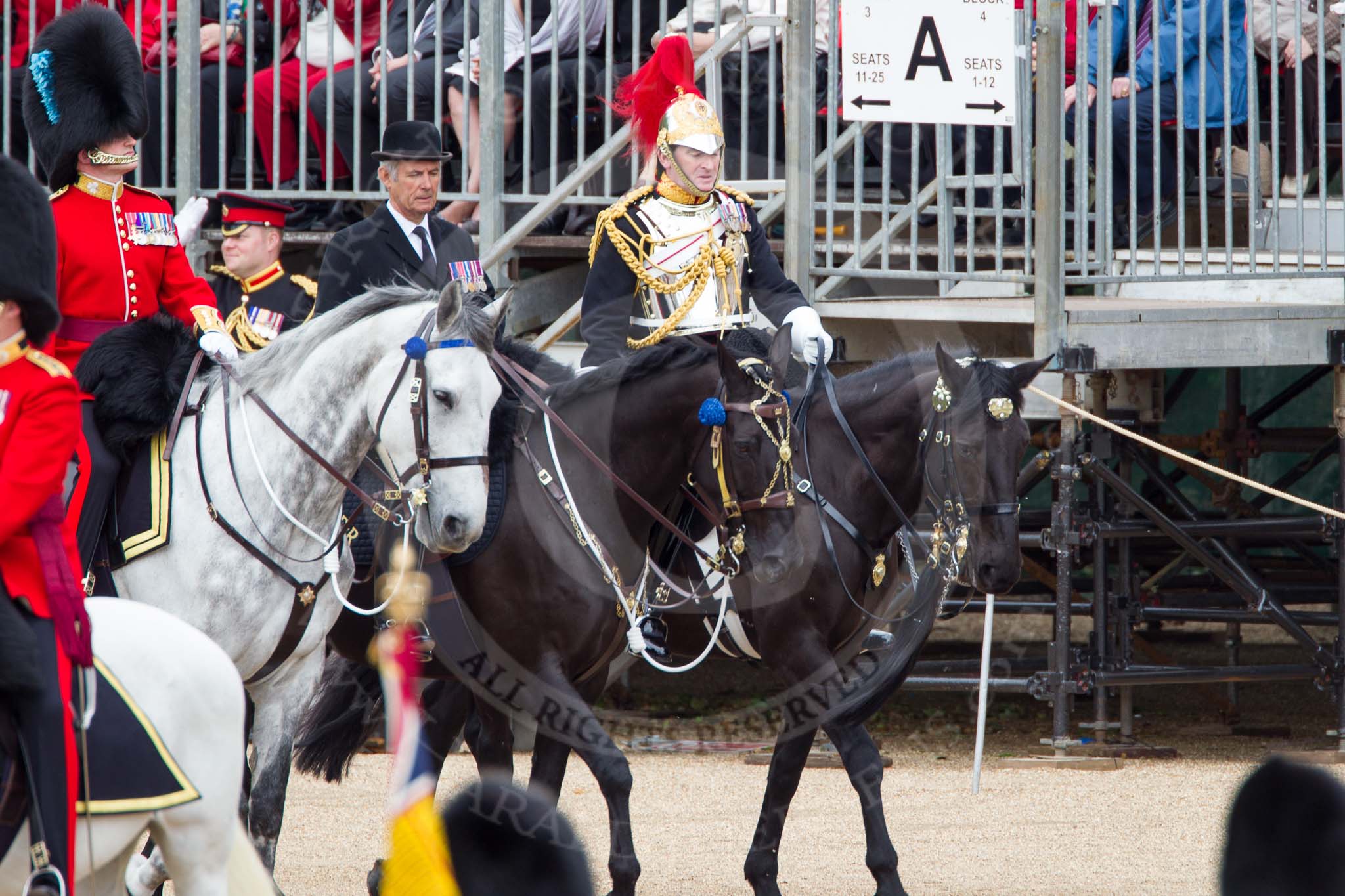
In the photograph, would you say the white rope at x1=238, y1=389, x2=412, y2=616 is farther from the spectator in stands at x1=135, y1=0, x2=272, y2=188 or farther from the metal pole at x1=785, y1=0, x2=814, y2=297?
the spectator in stands at x1=135, y1=0, x2=272, y2=188

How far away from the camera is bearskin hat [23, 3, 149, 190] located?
5.06 m

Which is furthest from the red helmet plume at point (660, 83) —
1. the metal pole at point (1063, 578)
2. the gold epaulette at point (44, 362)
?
the gold epaulette at point (44, 362)

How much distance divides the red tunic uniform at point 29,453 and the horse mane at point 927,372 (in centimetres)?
294

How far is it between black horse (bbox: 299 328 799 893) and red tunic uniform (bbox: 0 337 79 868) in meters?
1.95

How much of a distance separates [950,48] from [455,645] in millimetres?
3057

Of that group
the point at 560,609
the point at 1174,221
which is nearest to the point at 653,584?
the point at 560,609

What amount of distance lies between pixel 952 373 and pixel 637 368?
95 cm

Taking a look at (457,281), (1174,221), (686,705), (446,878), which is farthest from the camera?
(686,705)

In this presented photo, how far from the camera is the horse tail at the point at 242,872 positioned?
3.43 meters

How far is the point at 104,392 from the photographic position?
190 inches

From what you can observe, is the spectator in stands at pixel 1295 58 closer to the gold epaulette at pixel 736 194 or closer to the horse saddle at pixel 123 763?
the gold epaulette at pixel 736 194

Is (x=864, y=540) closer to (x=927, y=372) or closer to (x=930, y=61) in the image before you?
(x=927, y=372)

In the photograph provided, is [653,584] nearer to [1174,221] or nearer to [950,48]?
[950,48]

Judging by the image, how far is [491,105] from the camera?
7.97 m
